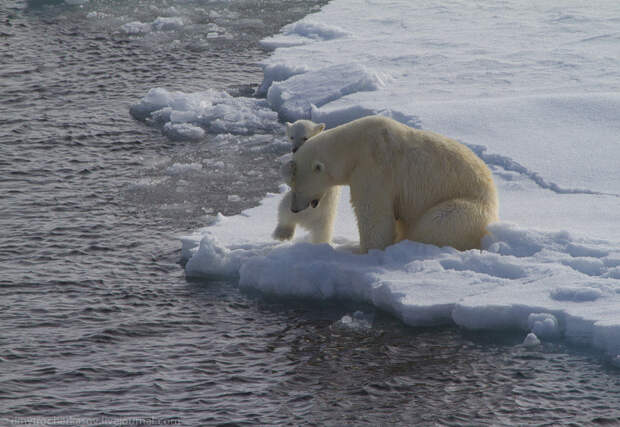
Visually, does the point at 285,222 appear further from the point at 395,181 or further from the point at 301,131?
the point at 395,181

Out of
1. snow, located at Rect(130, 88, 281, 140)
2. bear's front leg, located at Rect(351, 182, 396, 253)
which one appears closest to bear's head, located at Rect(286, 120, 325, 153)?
bear's front leg, located at Rect(351, 182, 396, 253)

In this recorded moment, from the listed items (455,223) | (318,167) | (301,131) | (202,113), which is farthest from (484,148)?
(202,113)

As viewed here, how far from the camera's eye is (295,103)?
10.9 m

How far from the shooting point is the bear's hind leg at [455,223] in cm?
643

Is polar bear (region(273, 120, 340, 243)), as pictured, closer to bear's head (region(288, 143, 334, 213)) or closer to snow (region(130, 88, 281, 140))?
bear's head (region(288, 143, 334, 213))

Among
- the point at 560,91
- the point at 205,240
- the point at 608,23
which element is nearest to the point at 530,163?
the point at 560,91

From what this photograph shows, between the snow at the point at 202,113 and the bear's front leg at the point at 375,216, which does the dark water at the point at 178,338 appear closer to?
the snow at the point at 202,113

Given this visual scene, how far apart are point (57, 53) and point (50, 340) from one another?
852cm

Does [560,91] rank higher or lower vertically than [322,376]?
higher

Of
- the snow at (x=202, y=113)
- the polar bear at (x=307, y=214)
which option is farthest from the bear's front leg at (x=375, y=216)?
the snow at (x=202, y=113)

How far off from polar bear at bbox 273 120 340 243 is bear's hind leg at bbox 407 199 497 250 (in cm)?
76

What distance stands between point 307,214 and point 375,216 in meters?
0.61

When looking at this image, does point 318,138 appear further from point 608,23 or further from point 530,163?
point 608,23

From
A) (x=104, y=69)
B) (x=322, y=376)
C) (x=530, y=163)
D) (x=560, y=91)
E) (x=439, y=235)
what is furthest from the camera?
(x=104, y=69)
